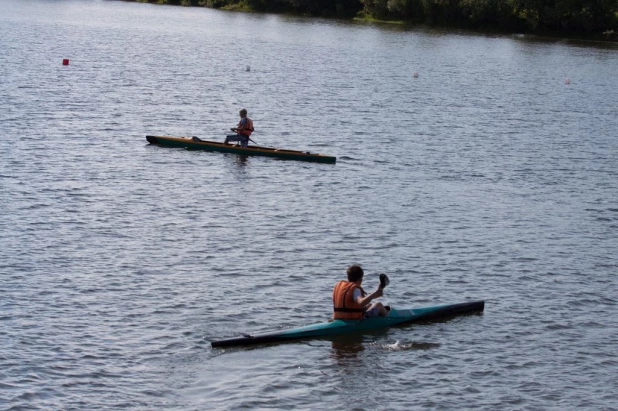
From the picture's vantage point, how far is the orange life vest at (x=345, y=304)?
59.4 ft

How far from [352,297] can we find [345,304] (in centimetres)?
20

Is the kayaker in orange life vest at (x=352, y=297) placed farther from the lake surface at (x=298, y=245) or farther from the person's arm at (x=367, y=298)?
the lake surface at (x=298, y=245)

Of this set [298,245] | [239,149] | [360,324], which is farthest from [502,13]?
A: [360,324]

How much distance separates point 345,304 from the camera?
59.6 ft

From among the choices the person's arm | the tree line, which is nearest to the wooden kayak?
the person's arm

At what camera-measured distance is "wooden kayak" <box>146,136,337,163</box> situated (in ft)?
111

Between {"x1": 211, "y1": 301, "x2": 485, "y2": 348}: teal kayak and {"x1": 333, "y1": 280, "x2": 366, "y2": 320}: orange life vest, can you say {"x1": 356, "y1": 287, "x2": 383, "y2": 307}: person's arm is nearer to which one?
{"x1": 333, "y1": 280, "x2": 366, "y2": 320}: orange life vest

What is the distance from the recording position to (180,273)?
21.2m

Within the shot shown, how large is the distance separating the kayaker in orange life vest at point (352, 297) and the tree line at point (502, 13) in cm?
8732

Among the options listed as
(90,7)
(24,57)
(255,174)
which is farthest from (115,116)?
(90,7)

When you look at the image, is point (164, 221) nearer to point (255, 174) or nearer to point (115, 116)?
point (255, 174)

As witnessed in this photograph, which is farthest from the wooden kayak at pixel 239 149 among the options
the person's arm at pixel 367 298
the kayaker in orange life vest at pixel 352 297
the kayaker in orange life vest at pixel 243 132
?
the person's arm at pixel 367 298

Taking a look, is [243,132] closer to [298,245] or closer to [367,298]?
[298,245]

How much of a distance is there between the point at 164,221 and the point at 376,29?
83629mm
